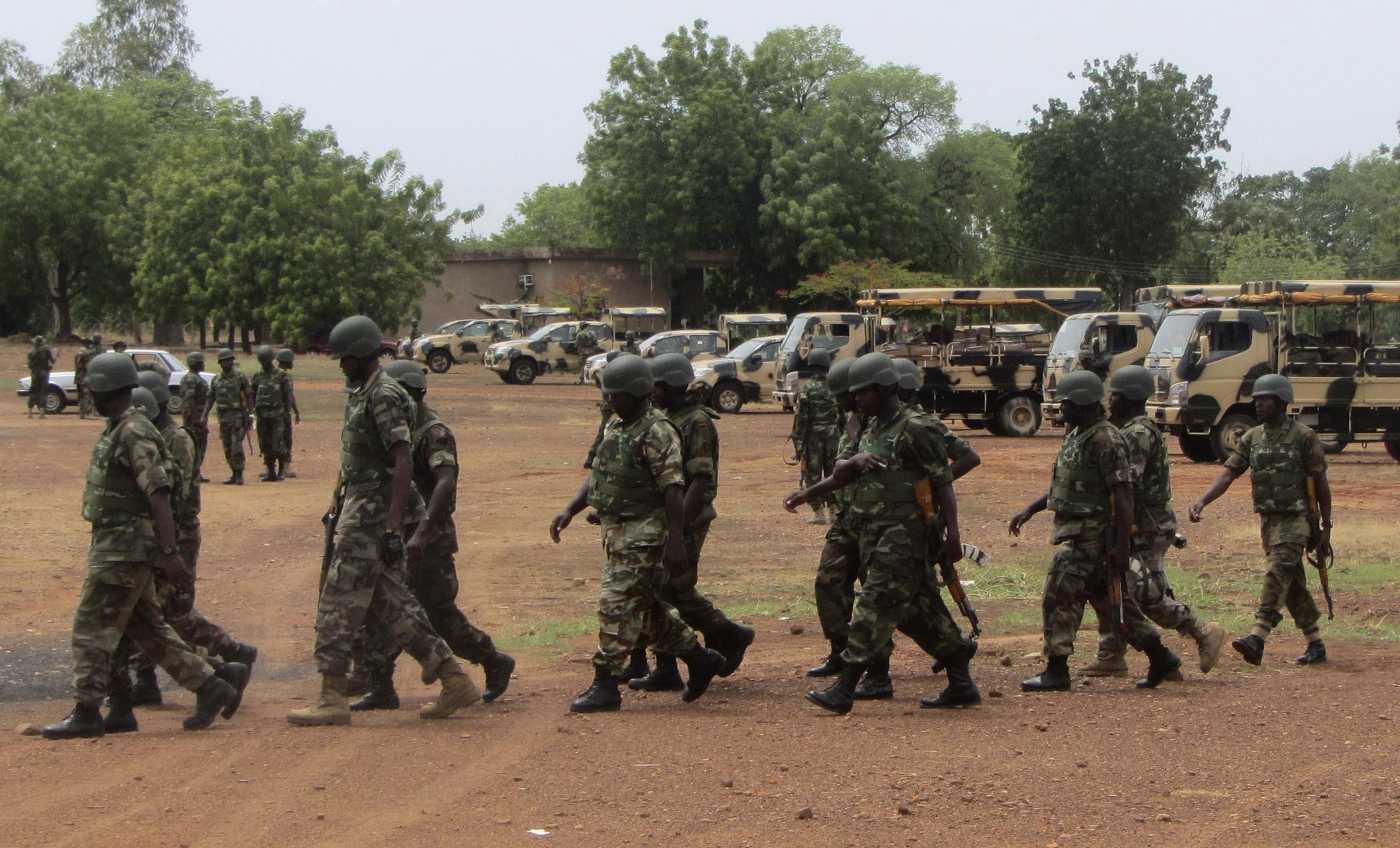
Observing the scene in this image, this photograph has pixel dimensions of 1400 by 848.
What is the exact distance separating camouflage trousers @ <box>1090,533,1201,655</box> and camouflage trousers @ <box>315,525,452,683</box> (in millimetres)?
3180

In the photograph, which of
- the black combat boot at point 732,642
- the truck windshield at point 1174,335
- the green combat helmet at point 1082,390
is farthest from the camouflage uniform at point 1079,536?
the truck windshield at point 1174,335

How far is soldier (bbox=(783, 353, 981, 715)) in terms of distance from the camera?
258 inches

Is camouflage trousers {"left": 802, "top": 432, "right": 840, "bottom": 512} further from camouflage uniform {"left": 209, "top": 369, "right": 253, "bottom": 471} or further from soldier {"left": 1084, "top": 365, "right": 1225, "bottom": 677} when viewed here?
camouflage uniform {"left": 209, "top": 369, "right": 253, "bottom": 471}

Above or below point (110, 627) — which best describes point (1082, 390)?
above

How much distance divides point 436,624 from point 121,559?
140 centimetres

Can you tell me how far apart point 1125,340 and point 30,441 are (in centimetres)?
1705

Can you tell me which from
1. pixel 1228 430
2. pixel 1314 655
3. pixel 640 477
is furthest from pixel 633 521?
pixel 1228 430

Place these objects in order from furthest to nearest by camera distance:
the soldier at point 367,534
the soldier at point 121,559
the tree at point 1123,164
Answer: the tree at point 1123,164 < the soldier at point 367,534 < the soldier at point 121,559

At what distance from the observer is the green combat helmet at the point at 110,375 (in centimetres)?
615

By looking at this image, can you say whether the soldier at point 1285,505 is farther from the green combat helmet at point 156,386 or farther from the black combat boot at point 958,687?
the green combat helmet at point 156,386

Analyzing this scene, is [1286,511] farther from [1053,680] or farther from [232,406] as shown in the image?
[232,406]

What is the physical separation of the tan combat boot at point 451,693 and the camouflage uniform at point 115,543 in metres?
1.25

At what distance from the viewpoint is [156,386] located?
7730mm

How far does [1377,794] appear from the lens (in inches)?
209
